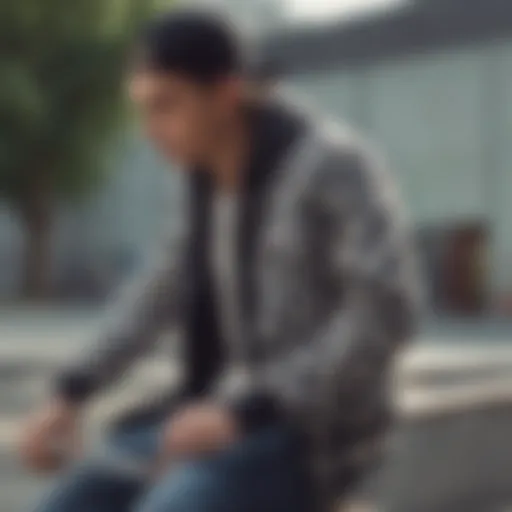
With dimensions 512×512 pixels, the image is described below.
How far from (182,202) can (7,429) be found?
652 cm

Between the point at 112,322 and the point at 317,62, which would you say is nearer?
the point at 112,322

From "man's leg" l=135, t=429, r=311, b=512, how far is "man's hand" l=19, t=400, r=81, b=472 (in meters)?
0.22

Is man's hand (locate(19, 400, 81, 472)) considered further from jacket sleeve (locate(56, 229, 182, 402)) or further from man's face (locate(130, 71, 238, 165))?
man's face (locate(130, 71, 238, 165))

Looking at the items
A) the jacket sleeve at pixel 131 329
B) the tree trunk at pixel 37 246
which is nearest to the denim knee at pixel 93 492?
the jacket sleeve at pixel 131 329

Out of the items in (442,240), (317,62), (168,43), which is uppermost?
(317,62)

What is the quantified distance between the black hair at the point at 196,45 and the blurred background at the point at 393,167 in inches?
1.7

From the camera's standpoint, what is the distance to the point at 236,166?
68.3 inches

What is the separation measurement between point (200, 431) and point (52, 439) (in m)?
0.33

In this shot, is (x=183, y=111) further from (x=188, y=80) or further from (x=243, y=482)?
(x=243, y=482)

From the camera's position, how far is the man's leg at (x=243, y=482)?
1593 mm

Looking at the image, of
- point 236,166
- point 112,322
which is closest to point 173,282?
point 112,322

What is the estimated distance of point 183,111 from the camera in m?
1.69

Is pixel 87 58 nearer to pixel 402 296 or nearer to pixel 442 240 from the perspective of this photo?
pixel 442 240

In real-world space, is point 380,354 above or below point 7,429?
above
